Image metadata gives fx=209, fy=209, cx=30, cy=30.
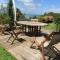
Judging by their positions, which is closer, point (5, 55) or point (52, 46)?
point (52, 46)

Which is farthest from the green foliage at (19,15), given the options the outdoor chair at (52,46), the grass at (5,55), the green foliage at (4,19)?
the outdoor chair at (52,46)

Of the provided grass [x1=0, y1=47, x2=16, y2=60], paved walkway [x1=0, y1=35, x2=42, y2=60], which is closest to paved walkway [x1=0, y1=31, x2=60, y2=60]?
paved walkway [x1=0, y1=35, x2=42, y2=60]

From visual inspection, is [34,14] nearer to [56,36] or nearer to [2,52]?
[2,52]

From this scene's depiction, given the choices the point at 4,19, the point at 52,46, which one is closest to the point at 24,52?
the point at 52,46

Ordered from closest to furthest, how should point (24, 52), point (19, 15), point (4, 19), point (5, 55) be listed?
point (5, 55) → point (24, 52) → point (4, 19) → point (19, 15)

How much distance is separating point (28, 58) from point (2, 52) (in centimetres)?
159

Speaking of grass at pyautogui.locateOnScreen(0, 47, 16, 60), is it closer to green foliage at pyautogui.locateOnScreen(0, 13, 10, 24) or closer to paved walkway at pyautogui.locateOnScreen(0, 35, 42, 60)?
paved walkway at pyautogui.locateOnScreen(0, 35, 42, 60)

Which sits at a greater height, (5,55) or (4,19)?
(4,19)

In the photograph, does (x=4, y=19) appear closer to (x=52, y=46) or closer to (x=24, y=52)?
(x=24, y=52)

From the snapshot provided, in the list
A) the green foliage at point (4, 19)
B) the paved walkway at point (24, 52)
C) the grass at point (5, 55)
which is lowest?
the grass at point (5, 55)

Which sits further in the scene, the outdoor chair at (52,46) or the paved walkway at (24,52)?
the paved walkway at (24,52)

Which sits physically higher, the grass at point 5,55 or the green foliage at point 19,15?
the green foliage at point 19,15

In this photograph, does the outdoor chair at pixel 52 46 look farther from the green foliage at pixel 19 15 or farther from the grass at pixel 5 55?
the green foliage at pixel 19 15

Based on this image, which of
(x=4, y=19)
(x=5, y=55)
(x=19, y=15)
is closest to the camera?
(x=5, y=55)
